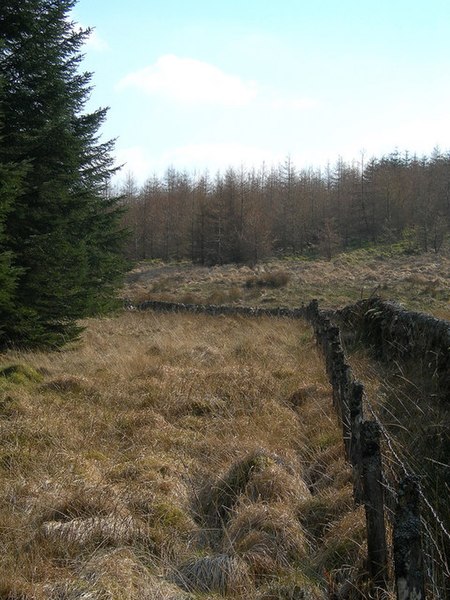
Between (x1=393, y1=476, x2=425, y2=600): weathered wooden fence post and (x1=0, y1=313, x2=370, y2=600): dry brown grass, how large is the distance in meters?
0.97

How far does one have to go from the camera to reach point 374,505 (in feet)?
10.5

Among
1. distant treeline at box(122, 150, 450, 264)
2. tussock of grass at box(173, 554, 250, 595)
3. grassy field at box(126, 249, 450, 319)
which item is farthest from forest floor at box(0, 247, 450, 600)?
distant treeline at box(122, 150, 450, 264)

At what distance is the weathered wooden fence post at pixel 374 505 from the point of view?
10.4 ft

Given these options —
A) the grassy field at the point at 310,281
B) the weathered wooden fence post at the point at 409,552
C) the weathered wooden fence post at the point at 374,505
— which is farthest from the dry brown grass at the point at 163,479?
the grassy field at the point at 310,281

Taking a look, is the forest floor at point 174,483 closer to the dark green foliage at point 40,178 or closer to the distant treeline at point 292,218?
the dark green foliage at point 40,178

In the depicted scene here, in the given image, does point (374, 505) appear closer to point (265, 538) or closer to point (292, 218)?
point (265, 538)

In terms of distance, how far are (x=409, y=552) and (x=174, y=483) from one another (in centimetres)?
265

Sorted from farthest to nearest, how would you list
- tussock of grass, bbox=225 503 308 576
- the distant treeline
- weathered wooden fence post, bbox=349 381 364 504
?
the distant treeline → weathered wooden fence post, bbox=349 381 364 504 → tussock of grass, bbox=225 503 308 576

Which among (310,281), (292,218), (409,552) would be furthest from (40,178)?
(292,218)

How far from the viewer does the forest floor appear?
336cm

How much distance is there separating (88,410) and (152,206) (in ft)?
179

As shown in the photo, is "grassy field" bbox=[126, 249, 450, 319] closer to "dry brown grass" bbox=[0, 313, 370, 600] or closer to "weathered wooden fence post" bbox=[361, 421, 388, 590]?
"dry brown grass" bbox=[0, 313, 370, 600]

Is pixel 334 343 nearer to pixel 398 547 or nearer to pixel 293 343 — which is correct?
pixel 398 547

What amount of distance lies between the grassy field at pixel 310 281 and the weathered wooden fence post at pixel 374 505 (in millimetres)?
17569
